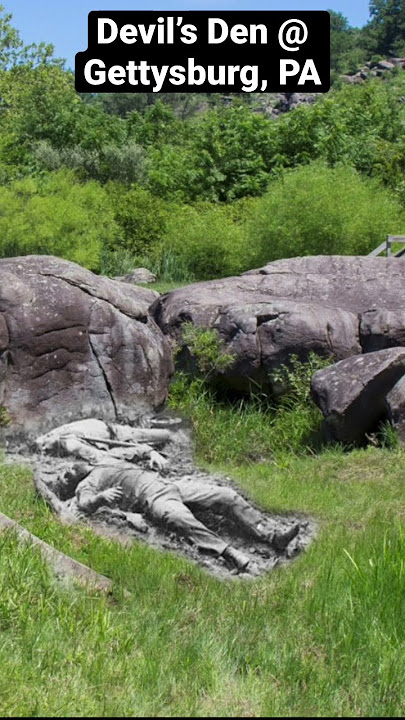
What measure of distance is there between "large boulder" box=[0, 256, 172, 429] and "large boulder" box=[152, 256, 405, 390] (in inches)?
50.0

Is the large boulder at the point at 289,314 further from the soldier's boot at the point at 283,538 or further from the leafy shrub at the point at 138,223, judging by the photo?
the leafy shrub at the point at 138,223

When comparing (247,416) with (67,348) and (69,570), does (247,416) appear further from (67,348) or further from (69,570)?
(69,570)

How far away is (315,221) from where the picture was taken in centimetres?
1788

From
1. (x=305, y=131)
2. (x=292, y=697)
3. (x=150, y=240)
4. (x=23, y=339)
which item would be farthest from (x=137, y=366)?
(x=305, y=131)

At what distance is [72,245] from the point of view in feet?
66.1

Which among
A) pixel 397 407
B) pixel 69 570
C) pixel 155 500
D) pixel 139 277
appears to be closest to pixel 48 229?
pixel 139 277

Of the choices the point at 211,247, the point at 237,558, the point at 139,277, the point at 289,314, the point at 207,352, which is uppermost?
the point at 211,247

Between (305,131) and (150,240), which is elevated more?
(305,131)

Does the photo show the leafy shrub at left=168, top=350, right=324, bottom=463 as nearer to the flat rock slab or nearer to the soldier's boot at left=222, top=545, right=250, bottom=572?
the soldier's boot at left=222, top=545, right=250, bottom=572

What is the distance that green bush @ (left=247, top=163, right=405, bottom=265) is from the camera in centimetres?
1791

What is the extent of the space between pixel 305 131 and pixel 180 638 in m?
25.1

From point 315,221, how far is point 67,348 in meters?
8.46

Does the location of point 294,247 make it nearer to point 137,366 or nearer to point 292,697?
point 137,366

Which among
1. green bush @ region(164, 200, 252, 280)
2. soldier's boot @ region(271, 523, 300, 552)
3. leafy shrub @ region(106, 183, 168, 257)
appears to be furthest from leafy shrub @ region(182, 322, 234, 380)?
leafy shrub @ region(106, 183, 168, 257)
